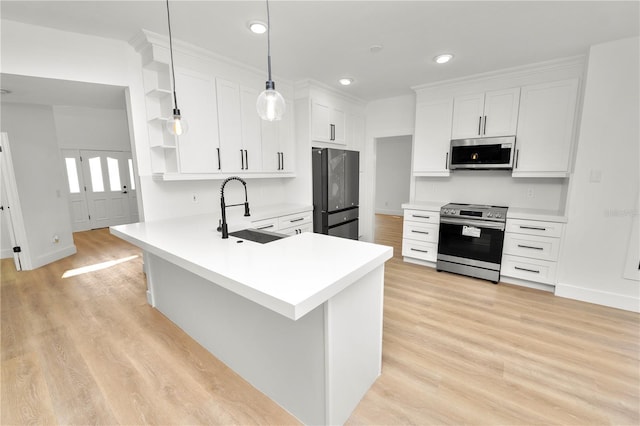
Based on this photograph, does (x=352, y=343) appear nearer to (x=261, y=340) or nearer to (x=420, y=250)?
(x=261, y=340)

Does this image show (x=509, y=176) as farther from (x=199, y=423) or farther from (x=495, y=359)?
(x=199, y=423)

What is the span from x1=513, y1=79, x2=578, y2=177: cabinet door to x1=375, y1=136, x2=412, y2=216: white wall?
4696 millimetres

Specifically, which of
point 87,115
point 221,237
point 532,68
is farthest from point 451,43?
point 87,115

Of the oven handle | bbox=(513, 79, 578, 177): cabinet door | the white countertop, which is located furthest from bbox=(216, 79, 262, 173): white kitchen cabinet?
bbox=(513, 79, 578, 177): cabinet door

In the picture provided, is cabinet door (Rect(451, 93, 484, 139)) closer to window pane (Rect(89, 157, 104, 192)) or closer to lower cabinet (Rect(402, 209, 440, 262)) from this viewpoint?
lower cabinet (Rect(402, 209, 440, 262))

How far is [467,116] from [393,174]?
4.81 m

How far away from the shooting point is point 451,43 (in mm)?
2652

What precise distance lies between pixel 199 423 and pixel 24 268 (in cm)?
420

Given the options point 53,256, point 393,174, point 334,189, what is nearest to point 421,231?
point 334,189

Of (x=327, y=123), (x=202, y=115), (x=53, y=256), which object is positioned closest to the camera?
(x=202, y=115)

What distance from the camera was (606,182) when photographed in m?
2.69

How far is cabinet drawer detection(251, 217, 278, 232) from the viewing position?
3068 mm

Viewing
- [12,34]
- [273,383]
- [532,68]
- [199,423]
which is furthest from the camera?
[532,68]

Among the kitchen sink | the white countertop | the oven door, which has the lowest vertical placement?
the oven door
